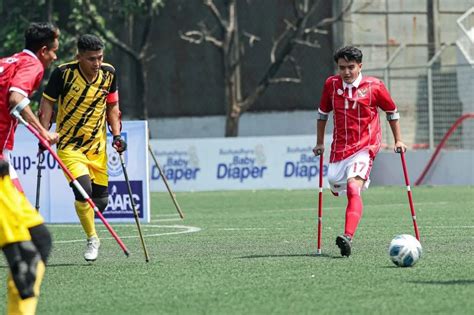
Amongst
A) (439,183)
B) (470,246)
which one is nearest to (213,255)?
(470,246)

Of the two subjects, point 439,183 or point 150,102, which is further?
point 150,102

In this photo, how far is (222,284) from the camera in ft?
33.9

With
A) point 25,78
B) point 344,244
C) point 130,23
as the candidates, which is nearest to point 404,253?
point 344,244

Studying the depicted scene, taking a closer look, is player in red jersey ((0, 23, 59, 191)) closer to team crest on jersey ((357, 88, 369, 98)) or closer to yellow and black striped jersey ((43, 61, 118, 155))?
yellow and black striped jersey ((43, 61, 118, 155))

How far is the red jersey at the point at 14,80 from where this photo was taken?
10.8 m

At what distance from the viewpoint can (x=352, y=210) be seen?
12734 mm

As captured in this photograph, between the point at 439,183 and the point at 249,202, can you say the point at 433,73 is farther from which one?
the point at 249,202

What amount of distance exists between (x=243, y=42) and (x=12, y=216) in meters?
27.9

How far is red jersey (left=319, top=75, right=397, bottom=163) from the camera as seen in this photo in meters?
13.2

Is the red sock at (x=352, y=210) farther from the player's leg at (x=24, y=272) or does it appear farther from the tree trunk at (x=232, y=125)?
the tree trunk at (x=232, y=125)

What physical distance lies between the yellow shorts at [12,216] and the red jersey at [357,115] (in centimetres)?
582

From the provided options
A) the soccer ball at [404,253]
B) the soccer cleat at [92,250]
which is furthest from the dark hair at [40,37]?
the soccer ball at [404,253]

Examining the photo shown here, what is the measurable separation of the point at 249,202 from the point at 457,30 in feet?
38.4

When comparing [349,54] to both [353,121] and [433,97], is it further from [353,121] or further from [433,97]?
[433,97]
